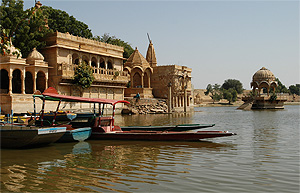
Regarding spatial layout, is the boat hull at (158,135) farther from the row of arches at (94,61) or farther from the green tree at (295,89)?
the green tree at (295,89)

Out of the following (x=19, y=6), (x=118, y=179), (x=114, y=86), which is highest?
(x=19, y=6)

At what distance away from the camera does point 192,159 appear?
37.0 ft

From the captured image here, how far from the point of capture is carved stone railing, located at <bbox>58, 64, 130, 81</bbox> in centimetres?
3606

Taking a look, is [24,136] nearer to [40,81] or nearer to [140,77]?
[40,81]

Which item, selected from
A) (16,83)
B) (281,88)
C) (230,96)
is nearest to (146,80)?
(16,83)

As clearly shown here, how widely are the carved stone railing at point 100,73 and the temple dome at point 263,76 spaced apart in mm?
33377

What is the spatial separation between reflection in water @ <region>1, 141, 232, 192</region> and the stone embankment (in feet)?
92.4

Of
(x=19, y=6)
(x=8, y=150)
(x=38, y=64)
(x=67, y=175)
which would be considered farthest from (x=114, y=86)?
(x=67, y=175)

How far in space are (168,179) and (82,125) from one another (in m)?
9.27

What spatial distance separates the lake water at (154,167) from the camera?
800cm

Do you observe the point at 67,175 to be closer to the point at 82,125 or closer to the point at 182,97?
the point at 82,125

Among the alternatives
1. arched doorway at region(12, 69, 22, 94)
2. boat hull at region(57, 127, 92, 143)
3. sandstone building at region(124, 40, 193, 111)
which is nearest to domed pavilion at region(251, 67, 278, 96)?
sandstone building at region(124, 40, 193, 111)

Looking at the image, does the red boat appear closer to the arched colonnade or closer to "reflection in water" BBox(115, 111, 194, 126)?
"reflection in water" BBox(115, 111, 194, 126)

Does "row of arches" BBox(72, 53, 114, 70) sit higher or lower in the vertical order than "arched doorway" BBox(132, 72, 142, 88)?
higher
